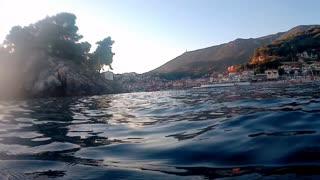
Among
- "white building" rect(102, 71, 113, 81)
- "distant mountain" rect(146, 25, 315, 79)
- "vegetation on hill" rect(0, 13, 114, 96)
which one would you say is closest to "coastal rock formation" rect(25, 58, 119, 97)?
"vegetation on hill" rect(0, 13, 114, 96)

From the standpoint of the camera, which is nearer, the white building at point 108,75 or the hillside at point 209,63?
the white building at point 108,75

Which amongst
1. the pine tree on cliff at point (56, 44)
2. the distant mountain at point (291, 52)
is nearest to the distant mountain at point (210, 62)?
the distant mountain at point (291, 52)

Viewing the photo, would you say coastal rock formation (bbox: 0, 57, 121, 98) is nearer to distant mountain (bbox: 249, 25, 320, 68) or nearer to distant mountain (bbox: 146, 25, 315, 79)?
distant mountain (bbox: 249, 25, 320, 68)

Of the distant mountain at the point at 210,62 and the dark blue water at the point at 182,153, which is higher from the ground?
the distant mountain at the point at 210,62

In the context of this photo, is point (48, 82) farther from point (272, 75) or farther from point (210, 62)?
point (210, 62)

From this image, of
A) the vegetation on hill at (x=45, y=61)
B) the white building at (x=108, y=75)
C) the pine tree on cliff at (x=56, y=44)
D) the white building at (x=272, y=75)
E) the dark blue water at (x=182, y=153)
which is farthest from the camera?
the white building at (x=108, y=75)

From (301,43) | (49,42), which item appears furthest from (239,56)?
(49,42)

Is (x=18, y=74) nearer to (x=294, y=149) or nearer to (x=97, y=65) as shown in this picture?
(x=97, y=65)

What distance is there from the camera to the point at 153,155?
3541 mm

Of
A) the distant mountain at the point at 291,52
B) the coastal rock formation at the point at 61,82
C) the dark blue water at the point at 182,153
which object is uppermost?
the distant mountain at the point at 291,52

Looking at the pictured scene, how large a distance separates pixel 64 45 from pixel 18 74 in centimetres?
1063

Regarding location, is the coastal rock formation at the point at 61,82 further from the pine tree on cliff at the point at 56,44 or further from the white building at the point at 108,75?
the white building at the point at 108,75

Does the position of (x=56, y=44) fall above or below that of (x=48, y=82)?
above

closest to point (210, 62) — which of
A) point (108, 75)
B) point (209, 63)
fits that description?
point (209, 63)
